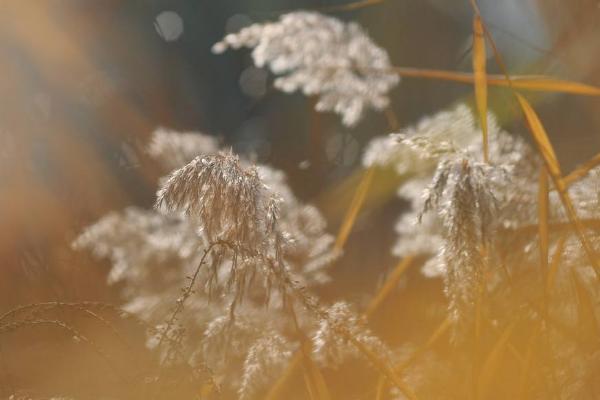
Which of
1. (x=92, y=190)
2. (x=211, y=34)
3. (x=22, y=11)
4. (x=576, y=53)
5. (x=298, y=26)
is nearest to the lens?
(x=298, y=26)

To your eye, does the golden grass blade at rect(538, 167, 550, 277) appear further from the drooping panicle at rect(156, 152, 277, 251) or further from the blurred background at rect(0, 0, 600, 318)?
the blurred background at rect(0, 0, 600, 318)

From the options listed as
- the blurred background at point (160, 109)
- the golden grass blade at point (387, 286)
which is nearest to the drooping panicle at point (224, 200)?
the golden grass blade at point (387, 286)

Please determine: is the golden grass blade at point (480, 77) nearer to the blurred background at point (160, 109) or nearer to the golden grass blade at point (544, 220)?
the golden grass blade at point (544, 220)

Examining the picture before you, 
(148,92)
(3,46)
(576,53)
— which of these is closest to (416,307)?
(576,53)

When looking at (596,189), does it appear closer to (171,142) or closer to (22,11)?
(171,142)

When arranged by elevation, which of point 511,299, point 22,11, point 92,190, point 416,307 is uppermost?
point 22,11

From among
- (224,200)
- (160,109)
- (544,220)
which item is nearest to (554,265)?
(544,220)

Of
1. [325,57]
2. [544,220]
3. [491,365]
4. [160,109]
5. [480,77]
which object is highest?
[160,109]

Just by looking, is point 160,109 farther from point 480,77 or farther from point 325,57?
point 480,77
